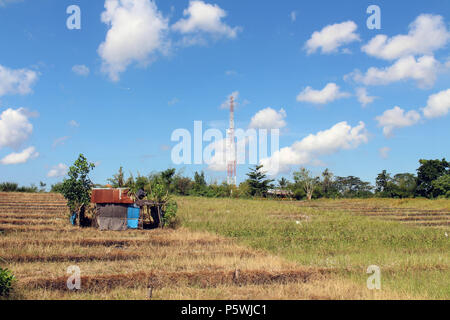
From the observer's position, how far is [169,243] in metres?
11.7

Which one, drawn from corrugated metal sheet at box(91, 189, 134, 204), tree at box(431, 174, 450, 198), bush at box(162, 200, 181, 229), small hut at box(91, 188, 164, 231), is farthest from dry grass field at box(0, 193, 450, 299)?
tree at box(431, 174, 450, 198)

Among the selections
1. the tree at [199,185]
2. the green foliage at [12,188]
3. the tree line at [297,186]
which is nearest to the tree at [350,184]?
the tree line at [297,186]

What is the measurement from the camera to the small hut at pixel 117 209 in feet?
48.8

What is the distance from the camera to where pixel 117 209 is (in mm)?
14945

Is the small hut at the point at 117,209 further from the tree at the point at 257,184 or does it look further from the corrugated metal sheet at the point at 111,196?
the tree at the point at 257,184

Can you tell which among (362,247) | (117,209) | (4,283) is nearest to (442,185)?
(362,247)

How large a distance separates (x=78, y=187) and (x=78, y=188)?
55 millimetres

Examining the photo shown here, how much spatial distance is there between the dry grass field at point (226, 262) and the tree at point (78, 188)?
1.19 meters

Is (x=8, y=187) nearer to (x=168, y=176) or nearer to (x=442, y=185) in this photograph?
(x=168, y=176)

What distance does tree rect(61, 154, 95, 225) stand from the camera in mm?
15141
